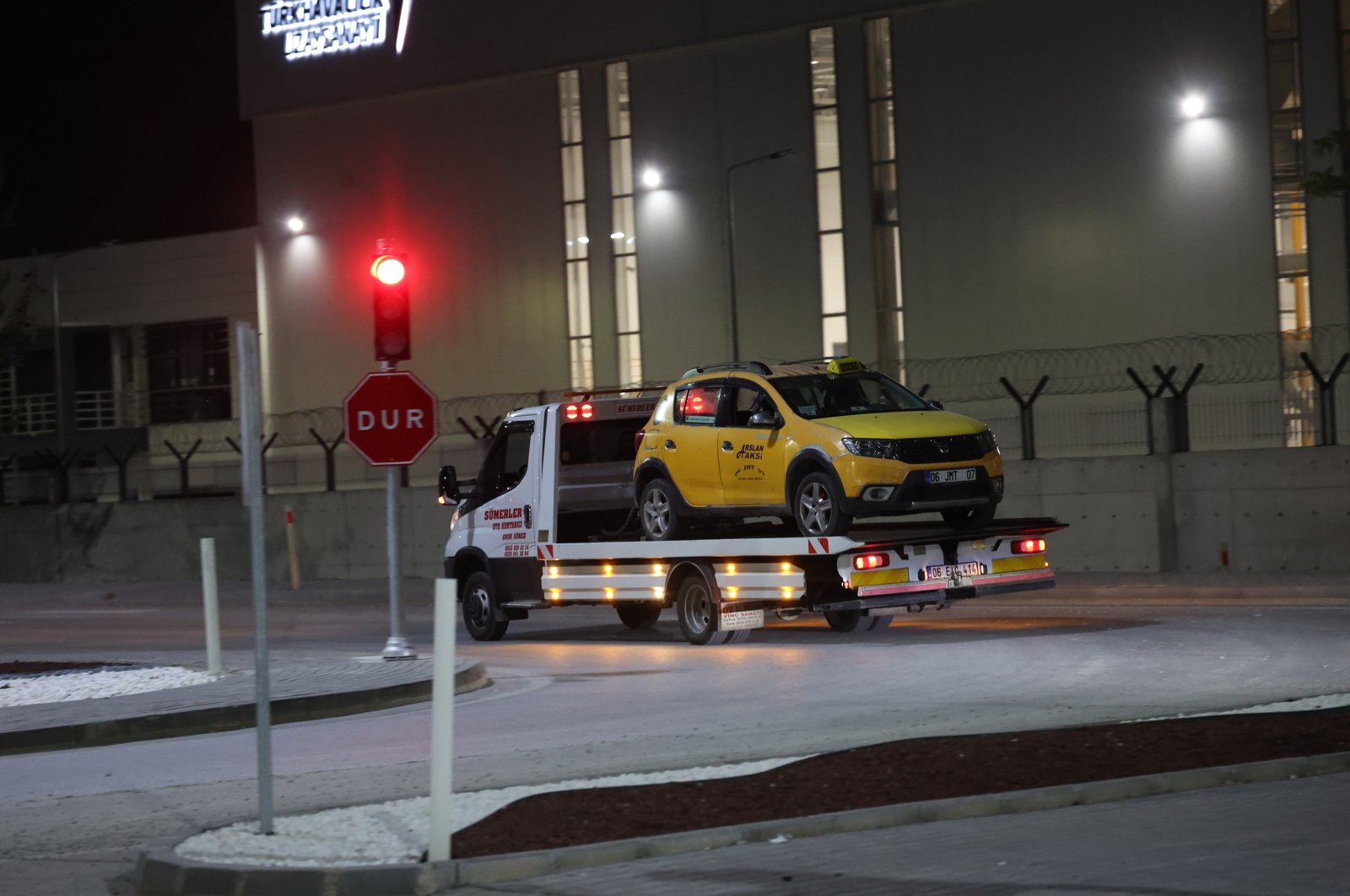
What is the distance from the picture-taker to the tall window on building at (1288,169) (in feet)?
120

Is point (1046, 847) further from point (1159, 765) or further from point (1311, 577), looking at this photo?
point (1311, 577)

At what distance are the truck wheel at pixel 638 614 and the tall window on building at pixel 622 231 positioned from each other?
922 inches

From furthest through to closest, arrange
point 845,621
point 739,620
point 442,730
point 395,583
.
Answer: point 845,621
point 739,620
point 395,583
point 442,730

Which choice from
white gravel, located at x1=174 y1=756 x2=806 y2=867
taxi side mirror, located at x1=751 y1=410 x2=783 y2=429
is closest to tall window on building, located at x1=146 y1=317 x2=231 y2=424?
taxi side mirror, located at x1=751 y1=410 x2=783 y2=429

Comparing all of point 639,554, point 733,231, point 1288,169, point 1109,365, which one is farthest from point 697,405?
point 733,231

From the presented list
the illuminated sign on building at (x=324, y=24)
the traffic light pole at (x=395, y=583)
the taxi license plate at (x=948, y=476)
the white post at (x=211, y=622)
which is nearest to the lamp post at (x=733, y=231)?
the illuminated sign on building at (x=324, y=24)

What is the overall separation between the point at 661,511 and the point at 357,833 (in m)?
10.6

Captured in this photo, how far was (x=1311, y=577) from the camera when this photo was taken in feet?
82.7

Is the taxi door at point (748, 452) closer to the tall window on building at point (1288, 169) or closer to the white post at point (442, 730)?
the white post at point (442, 730)

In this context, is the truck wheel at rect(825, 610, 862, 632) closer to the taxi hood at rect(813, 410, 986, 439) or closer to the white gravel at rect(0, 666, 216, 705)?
the taxi hood at rect(813, 410, 986, 439)

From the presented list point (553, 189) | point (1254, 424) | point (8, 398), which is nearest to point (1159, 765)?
point (1254, 424)

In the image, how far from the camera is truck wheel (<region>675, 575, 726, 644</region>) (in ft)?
60.2

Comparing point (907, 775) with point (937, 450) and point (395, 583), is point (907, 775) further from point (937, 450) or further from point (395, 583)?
point (395, 583)

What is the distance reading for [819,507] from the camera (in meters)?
17.2
